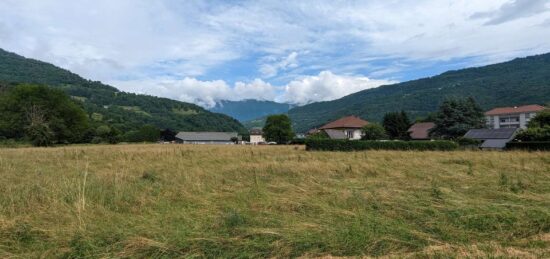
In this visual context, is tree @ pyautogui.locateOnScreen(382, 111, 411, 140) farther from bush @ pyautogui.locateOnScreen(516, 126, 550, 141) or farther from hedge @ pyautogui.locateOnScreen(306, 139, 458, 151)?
hedge @ pyautogui.locateOnScreen(306, 139, 458, 151)

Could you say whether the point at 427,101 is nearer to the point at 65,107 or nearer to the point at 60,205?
the point at 65,107

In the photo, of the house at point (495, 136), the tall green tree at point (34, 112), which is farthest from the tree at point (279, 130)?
the house at point (495, 136)

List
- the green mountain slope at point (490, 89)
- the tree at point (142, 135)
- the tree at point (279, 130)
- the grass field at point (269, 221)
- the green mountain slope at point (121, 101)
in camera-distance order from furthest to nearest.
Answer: the green mountain slope at point (121, 101), the green mountain slope at point (490, 89), the tree at point (279, 130), the tree at point (142, 135), the grass field at point (269, 221)

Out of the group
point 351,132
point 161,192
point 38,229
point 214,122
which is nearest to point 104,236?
point 38,229

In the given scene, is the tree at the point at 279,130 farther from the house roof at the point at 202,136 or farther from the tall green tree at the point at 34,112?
the tall green tree at the point at 34,112

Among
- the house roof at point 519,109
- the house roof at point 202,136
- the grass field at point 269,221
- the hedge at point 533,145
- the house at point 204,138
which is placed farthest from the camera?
the house roof at point 202,136

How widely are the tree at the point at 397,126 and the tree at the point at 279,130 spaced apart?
2797cm

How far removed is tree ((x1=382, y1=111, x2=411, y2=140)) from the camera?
240ft

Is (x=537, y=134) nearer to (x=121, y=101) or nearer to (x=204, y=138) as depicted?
(x=204, y=138)

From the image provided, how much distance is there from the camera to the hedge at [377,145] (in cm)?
2988

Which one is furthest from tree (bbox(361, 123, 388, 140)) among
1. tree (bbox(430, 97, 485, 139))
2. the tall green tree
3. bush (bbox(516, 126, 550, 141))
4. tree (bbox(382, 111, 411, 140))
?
the tall green tree

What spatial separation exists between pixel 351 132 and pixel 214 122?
82.0 m

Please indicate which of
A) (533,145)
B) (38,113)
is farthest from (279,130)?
(533,145)

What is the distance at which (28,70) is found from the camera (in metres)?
146
